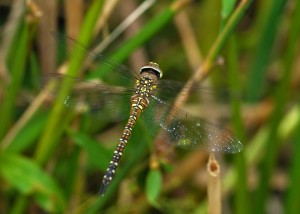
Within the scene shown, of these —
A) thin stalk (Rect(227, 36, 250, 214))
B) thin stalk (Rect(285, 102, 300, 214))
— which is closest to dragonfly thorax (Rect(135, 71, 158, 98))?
thin stalk (Rect(227, 36, 250, 214))

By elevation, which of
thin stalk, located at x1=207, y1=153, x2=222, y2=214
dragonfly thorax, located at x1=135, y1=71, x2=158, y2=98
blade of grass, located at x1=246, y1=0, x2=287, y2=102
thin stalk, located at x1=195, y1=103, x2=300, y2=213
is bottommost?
thin stalk, located at x1=207, y1=153, x2=222, y2=214

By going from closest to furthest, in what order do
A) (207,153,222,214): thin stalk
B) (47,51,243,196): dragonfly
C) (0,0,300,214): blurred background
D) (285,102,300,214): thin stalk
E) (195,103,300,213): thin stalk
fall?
(207,153,222,214): thin stalk → (47,51,243,196): dragonfly → (0,0,300,214): blurred background → (285,102,300,214): thin stalk → (195,103,300,213): thin stalk

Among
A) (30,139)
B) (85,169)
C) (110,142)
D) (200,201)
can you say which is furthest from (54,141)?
(200,201)

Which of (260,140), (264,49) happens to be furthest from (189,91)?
(260,140)

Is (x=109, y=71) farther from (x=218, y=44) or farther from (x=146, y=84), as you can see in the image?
(x=218, y=44)

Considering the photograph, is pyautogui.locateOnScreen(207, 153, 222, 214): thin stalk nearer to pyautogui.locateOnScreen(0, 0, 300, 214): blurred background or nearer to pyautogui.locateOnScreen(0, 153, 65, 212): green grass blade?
pyautogui.locateOnScreen(0, 0, 300, 214): blurred background

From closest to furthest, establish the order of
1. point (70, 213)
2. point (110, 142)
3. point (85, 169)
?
point (70, 213), point (85, 169), point (110, 142)

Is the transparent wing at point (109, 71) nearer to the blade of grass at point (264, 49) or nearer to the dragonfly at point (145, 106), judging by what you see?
the dragonfly at point (145, 106)

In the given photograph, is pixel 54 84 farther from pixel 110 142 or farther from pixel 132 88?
pixel 110 142
